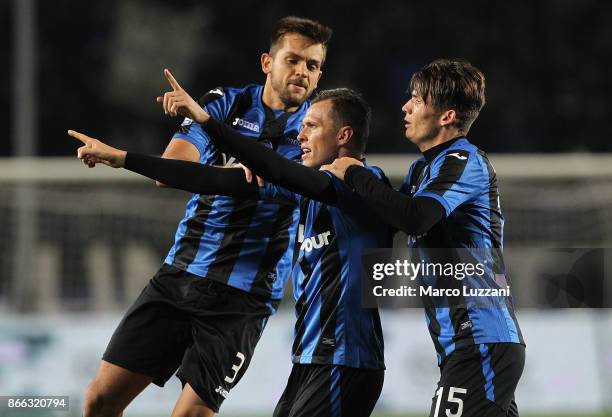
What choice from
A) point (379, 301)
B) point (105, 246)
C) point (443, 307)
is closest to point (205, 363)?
point (379, 301)

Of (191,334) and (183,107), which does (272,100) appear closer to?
(191,334)

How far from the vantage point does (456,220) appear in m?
4.12

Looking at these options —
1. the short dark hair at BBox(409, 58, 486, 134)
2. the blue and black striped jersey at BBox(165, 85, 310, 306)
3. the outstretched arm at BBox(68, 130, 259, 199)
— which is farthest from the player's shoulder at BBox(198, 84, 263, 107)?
the short dark hair at BBox(409, 58, 486, 134)

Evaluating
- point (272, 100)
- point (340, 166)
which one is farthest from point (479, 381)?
point (272, 100)

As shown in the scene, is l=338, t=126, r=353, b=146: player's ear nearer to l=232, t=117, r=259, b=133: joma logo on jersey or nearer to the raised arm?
the raised arm

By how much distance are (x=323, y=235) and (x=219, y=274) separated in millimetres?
1059

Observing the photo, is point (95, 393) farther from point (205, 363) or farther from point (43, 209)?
point (43, 209)

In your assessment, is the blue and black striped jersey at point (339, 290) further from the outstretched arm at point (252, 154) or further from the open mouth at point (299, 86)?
the open mouth at point (299, 86)

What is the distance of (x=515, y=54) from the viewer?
20062mm

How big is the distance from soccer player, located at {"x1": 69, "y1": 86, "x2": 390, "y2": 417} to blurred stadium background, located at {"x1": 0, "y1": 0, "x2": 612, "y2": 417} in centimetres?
514

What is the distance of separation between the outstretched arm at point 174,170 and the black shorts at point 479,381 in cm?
110

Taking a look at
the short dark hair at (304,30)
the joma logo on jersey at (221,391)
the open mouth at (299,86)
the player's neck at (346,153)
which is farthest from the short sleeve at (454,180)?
the joma logo on jersey at (221,391)

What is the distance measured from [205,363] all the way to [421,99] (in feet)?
5.62

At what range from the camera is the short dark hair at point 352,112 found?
4.42 m
